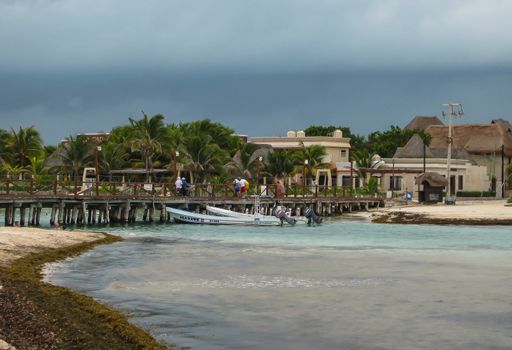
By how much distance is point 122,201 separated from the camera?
190ft

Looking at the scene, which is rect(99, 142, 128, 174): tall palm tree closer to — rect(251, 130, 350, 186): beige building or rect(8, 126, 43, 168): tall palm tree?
rect(8, 126, 43, 168): tall palm tree

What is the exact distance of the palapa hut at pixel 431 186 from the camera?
79938 mm

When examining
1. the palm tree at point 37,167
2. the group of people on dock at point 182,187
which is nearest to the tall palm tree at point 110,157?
the palm tree at point 37,167

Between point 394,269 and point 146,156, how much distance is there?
49127mm

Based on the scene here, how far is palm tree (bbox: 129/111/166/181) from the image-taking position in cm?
7725

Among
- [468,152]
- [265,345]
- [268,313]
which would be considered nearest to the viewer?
[265,345]

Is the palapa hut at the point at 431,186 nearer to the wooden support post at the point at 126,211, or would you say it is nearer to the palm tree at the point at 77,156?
the palm tree at the point at 77,156

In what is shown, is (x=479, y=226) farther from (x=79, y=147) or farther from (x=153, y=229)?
(x=79, y=147)

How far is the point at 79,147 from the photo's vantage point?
77375 millimetres

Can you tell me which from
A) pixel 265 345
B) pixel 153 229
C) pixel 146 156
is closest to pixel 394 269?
pixel 265 345

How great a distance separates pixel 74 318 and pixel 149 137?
61830 mm

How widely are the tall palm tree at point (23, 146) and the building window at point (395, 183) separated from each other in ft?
115

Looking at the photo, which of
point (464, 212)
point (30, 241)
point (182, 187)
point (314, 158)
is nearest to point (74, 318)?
point (30, 241)

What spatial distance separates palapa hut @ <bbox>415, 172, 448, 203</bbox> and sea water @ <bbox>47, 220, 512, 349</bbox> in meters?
37.3
